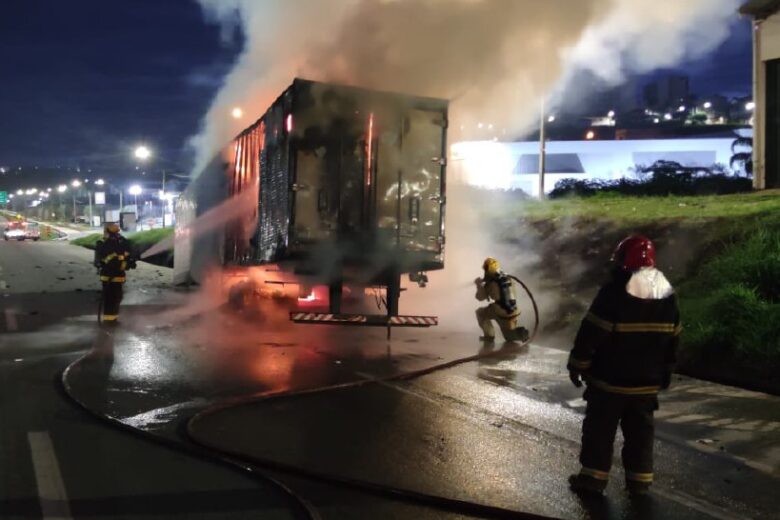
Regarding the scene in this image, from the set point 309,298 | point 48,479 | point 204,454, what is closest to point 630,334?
point 204,454

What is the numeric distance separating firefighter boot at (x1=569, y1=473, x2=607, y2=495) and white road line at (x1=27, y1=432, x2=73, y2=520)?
2783 millimetres

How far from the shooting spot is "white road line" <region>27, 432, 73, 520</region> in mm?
4012

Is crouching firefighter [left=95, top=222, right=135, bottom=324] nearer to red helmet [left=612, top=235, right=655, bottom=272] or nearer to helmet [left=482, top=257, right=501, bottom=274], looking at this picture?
helmet [left=482, top=257, right=501, bottom=274]

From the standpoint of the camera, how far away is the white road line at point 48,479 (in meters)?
4.01

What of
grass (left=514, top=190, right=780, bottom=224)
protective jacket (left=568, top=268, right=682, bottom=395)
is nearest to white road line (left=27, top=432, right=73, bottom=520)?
protective jacket (left=568, top=268, right=682, bottom=395)

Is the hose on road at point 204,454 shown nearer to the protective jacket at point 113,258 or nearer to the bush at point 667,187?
the protective jacket at point 113,258

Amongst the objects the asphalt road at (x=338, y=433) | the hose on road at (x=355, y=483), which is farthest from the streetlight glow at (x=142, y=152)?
the hose on road at (x=355, y=483)

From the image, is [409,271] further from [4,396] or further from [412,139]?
[4,396]

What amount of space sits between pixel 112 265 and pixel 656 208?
10.3 metres

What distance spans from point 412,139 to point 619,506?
6.31 meters

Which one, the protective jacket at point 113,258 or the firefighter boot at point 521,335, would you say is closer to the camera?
the firefighter boot at point 521,335

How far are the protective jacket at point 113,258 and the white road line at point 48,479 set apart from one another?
656 centimetres

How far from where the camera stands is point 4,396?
6.67m

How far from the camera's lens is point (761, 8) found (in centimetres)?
1652
